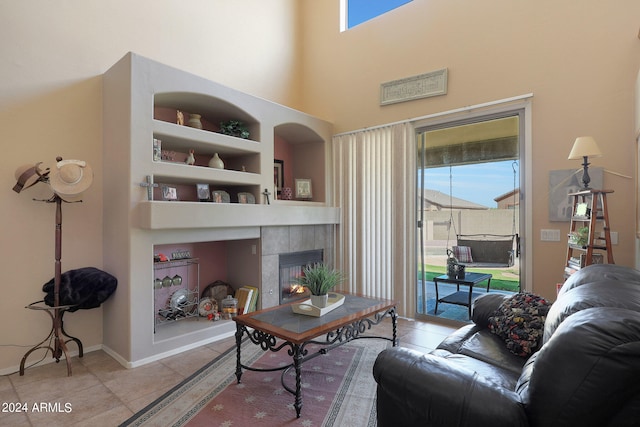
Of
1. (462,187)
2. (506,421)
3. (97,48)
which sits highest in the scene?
(97,48)

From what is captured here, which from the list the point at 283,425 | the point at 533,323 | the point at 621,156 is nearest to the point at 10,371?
the point at 283,425

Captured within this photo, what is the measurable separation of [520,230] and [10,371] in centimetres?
493

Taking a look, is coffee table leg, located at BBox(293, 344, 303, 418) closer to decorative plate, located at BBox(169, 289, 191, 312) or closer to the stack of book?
the stack of book

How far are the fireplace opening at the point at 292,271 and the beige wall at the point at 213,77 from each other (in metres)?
1.97

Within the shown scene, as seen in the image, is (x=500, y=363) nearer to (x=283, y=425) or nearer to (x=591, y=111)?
(x=283, y=425)

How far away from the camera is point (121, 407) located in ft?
7.70

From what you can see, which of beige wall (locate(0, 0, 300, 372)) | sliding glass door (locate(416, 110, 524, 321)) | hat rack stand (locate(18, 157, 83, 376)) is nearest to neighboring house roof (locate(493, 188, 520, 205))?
sliding glass door (locate(416, 110, 524, 321))

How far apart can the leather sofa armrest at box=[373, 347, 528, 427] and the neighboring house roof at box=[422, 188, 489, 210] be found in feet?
9.38

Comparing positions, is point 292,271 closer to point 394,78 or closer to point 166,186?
point 166,186

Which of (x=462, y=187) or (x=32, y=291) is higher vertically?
(x=462, y=187)

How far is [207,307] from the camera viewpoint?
159 inches

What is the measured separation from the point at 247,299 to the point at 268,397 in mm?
1658

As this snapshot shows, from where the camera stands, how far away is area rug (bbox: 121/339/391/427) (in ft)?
7.18

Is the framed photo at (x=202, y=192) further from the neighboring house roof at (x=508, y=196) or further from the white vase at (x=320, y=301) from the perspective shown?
the neighboring house roof at (x=508, y=196)
